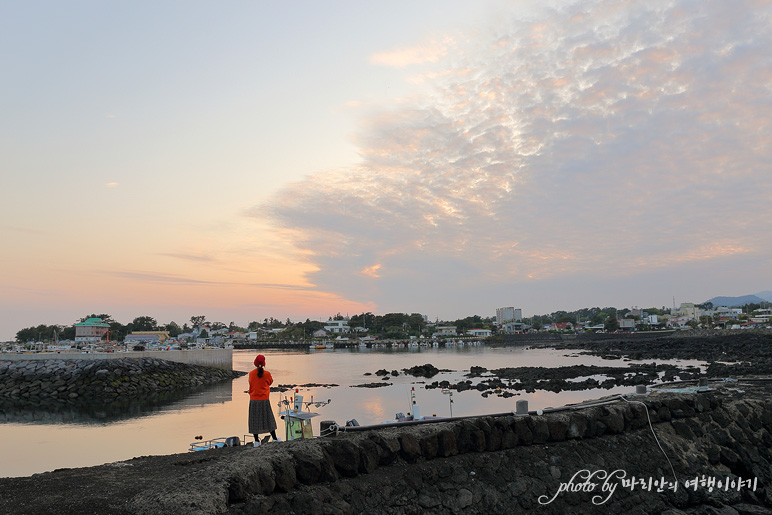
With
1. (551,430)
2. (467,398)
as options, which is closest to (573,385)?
(467,398)

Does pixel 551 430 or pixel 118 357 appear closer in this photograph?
pixel 551 430

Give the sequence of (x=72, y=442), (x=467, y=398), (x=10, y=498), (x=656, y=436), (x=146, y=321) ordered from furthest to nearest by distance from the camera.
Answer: (x=146, y=321) < (x=467, y=398) < (x=72, y=442) < (x=656, y=436) < (x=10, y=498)

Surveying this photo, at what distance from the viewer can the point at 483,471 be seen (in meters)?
8.50

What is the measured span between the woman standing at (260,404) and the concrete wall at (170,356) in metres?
35.2

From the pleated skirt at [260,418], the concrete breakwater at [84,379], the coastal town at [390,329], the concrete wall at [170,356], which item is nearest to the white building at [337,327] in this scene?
the coastal town at [390,329]

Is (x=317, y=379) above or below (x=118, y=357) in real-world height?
below

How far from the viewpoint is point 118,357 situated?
4003 centimetres

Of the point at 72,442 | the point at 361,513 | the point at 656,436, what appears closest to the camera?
the point at 361,513

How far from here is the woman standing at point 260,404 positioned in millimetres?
10117

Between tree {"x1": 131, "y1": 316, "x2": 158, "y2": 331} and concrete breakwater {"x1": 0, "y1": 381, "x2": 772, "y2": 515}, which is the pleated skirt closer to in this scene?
concrete breakwater {"x1": 0, "y1": 381, "x2": 772, "y2": 515}

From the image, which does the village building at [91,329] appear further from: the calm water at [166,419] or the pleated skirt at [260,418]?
the pleated skirt at [260,418]

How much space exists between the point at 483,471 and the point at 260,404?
468 centimetres

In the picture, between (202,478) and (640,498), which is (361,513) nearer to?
(202,478)

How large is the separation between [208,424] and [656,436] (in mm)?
20126
